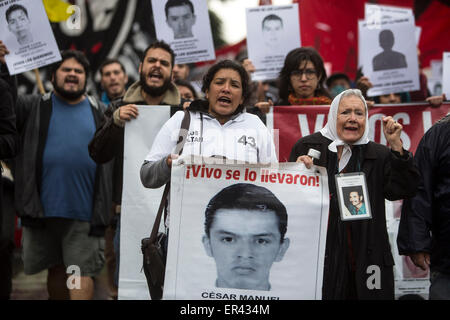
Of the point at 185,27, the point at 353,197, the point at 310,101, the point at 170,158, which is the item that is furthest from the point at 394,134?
the point at 185,27

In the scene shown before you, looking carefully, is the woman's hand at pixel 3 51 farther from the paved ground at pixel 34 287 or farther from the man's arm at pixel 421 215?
the man's arm at pixel 421 215

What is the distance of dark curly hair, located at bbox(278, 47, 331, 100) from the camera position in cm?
521

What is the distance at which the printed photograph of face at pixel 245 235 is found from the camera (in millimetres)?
3586

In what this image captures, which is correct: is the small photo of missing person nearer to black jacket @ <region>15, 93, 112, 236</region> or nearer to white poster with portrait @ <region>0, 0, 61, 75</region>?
black jacket @ <region>15, 93, 112, 236</region>

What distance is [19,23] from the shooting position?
205 inches

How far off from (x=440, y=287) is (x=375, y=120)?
2017 millimetres

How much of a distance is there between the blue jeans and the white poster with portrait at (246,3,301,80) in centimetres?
277

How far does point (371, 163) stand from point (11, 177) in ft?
11.4

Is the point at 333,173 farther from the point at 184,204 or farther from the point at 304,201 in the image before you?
the point at 184,204

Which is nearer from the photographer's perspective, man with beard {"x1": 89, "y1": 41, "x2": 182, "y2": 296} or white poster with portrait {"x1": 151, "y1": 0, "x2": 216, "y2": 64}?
man with beard {"x1": 89, "y1": 41, "x2": 182, "y2": 296}

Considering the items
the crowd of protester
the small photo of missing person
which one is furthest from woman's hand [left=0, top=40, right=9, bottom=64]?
the small photo of missing person

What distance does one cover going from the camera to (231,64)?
4.11 m

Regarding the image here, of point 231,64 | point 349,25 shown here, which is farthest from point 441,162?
point 349,25

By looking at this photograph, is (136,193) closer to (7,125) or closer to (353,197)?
(7,125)
